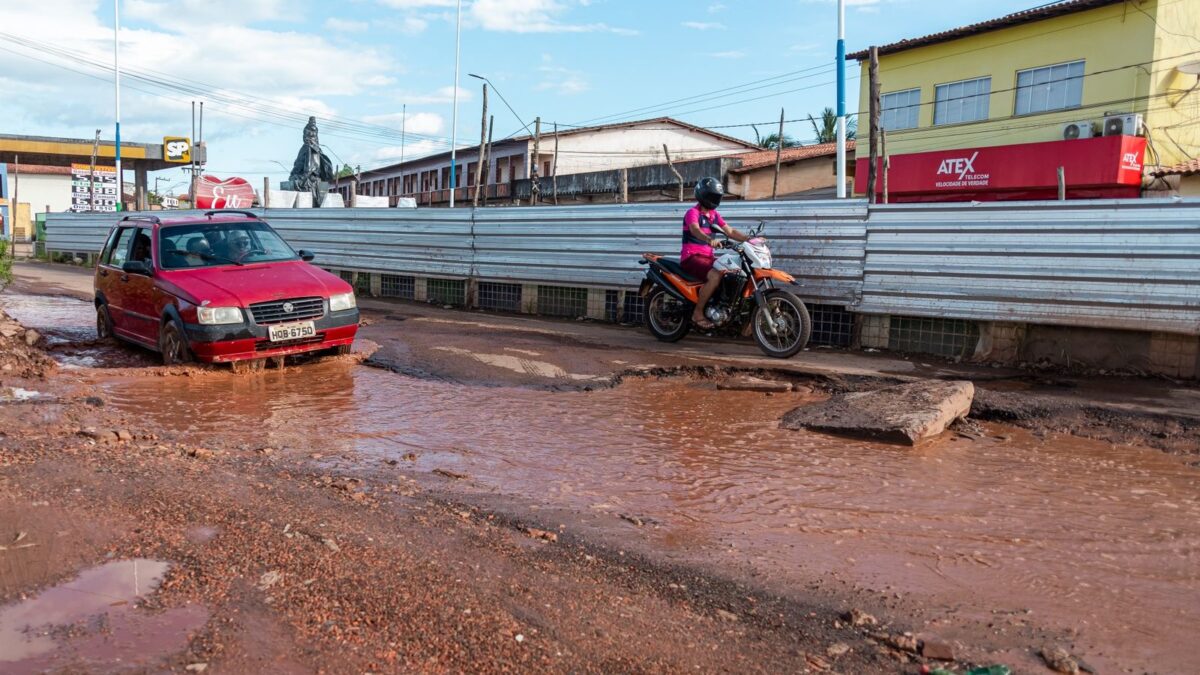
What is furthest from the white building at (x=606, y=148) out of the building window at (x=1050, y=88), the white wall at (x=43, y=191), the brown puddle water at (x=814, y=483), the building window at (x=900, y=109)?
the brown puddle water at (x=814, y=483)

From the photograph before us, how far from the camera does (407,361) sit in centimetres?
857

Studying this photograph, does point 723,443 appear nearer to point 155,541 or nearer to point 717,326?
point 155,541

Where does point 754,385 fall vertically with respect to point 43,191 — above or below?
below

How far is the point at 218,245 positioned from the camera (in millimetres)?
8805

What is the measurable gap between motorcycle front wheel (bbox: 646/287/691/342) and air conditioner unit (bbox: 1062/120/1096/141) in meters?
18.4

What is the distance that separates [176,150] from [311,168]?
18021 mm

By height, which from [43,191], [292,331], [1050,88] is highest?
[1050,88]

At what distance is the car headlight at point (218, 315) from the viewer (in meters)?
7.55

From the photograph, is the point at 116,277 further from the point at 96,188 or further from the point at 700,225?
the point at 96,188

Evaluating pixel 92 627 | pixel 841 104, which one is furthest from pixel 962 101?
pixel 92 627

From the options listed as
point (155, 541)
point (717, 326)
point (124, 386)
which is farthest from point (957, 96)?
point (155, 541)

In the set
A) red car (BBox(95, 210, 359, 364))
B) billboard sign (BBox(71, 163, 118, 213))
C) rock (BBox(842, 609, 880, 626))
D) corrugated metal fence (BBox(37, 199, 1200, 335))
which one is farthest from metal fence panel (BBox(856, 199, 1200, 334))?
billboard sign (BBox(71, 163, 118, 213))

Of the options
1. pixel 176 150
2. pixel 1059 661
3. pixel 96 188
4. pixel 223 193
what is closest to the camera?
pixel 1059 661

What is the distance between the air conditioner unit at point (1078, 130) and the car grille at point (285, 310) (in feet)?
Answer: 73.2
